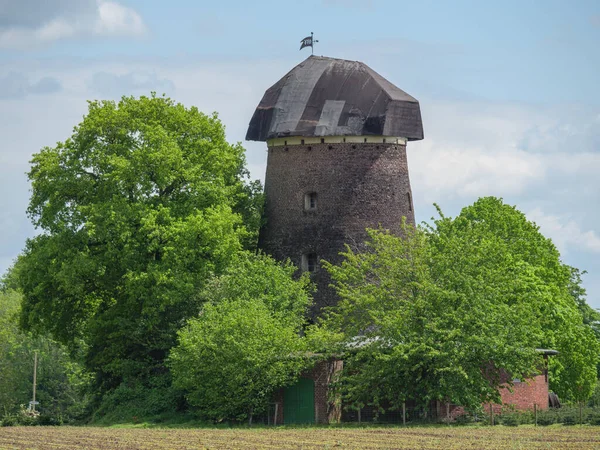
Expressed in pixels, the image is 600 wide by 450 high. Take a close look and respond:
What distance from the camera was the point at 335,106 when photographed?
54656mm

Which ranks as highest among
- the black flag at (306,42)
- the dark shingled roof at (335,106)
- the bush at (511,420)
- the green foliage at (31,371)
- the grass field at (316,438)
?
the black flag at (306,42)

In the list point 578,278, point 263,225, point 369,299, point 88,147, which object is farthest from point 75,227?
point 578,278

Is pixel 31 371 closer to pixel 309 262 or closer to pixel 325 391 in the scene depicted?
pixel 309 262

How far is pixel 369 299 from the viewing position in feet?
150

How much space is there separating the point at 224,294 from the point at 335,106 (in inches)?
392

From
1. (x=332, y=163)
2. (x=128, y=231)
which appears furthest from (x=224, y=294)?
(x=332, y=163)

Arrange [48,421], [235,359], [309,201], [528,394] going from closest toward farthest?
[235,359], [528,394], [48,421], [309,201]

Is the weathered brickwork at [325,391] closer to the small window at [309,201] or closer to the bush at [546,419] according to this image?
the bush at [546,419]

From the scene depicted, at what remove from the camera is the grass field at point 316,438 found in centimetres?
3456

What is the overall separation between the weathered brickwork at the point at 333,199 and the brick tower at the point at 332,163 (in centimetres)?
4

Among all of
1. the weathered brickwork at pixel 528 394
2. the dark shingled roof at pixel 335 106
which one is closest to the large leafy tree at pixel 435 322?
the weathered brickwork at pixel 528 394

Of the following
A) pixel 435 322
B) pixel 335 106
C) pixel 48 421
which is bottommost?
pixel 48 421

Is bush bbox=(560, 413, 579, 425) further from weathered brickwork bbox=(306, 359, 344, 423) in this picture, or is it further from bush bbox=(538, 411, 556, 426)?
weathered brickwork bbox=(306, 359, 344, 423)

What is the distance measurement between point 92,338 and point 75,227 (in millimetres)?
4902
